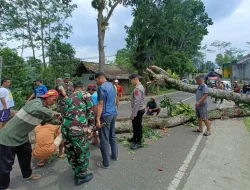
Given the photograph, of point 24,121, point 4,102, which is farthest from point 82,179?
point 4,102

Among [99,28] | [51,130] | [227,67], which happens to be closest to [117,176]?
[51,130]

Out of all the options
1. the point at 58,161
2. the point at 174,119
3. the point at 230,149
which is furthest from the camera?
the point at 174,119

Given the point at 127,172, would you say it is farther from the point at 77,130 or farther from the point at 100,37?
the point at 100,37

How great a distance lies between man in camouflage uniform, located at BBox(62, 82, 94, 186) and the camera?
139 inches

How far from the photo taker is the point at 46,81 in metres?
19.3

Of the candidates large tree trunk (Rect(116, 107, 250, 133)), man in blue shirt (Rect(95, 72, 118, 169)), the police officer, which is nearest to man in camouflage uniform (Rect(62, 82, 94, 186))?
man in blue shirt (Rect(95, 72, 118, 169))

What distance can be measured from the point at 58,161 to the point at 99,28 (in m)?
14.4

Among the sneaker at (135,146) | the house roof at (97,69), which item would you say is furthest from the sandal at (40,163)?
the house roof at (97,69)

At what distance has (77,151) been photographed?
139 inches

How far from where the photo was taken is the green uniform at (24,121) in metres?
3.21

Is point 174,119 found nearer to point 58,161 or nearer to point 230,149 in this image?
point 230,149

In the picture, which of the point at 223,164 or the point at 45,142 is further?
the point at 223,164

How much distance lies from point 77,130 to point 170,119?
5012 millimetres

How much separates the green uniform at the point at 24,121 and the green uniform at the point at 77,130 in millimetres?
352
